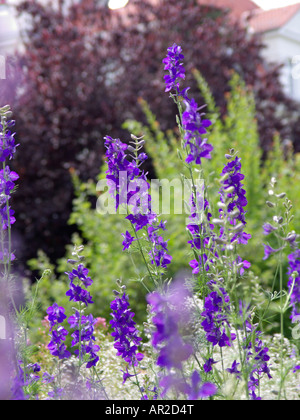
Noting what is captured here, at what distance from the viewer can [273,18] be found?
20094mm

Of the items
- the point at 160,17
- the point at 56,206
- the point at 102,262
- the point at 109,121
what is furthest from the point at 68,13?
the point at 102,262

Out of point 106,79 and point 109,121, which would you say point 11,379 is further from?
point 106,79

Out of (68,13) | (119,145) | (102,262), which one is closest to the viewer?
(119,145)

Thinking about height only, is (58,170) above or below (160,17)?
below

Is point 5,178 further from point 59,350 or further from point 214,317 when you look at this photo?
point 214,317

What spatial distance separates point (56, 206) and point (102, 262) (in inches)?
94.4

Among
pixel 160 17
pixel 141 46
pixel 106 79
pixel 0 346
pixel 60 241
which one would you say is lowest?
pixel 0 346

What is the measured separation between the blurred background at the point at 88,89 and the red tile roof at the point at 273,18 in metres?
9.12

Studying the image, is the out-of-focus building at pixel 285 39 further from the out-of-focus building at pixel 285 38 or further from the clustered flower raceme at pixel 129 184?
the clustered flower raceme at pixel 129 184

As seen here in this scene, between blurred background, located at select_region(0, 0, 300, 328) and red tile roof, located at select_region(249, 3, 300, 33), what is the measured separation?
9.12 metres

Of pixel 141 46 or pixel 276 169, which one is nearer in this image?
pixel 276 169

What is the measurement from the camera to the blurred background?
26.0 feet

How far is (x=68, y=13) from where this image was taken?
9.85 m

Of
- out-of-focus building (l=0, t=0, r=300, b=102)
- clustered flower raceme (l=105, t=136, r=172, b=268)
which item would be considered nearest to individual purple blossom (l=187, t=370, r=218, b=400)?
clustered flower raceme (l=105, t=136, r=172, b=268)
